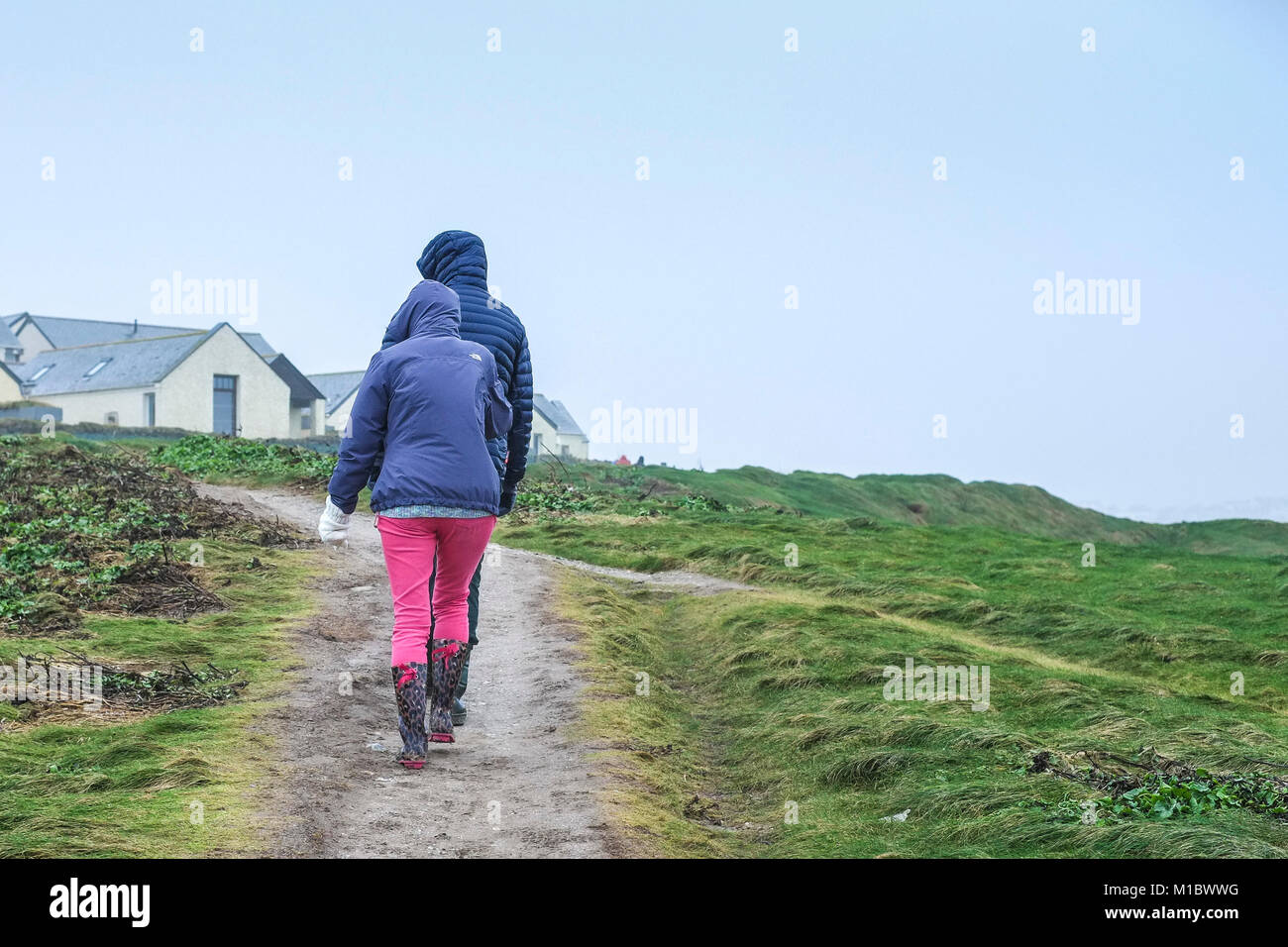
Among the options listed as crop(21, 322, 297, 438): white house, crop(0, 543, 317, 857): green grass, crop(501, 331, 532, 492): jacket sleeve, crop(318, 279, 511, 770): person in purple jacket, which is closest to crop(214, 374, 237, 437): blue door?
crop(21, 322, 297, 438): white house

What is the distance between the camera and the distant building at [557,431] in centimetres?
8638

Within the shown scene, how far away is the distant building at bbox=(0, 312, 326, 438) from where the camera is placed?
63.9 meters

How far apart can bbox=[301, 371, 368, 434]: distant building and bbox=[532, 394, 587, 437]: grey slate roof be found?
13.4m

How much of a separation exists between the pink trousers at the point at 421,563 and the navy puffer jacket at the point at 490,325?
0.89 metres

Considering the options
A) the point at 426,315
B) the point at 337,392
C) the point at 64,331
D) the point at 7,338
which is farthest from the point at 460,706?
the point at 64,331

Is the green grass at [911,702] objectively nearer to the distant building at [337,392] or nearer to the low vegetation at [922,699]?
the low vegetation at [922,699]

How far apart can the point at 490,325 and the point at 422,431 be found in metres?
1.35

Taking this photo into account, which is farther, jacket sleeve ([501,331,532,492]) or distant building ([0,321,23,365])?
distant building ([0,321,23,365])

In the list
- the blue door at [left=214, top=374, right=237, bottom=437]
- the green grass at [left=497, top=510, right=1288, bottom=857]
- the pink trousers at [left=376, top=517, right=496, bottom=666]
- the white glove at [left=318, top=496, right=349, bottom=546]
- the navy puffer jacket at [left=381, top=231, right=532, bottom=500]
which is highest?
the blue door at [left=214, top=374, right=237, bottom=437]

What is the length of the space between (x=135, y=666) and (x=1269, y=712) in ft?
33.1

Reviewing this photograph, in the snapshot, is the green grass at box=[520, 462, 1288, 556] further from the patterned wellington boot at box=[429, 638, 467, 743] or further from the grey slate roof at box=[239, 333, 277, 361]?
the grey slate roof at box=[239, 333, 277, 361]

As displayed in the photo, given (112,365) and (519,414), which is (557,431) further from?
(519,414)

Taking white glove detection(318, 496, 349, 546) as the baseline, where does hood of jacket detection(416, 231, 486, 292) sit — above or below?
above
